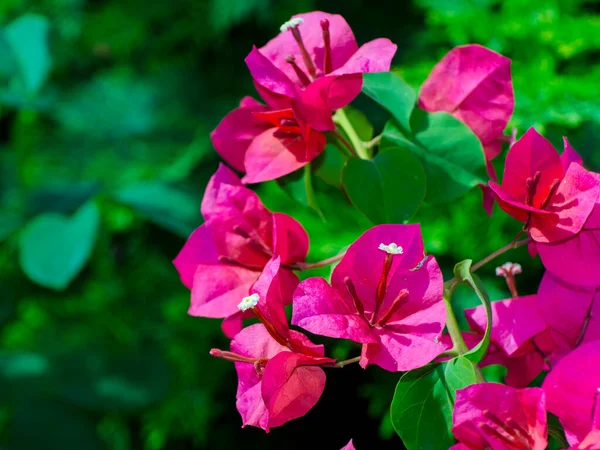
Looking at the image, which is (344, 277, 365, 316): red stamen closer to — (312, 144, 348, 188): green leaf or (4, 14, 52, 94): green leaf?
(312, 144, 348, 188): green leaf

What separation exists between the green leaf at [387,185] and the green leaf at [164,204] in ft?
1.67

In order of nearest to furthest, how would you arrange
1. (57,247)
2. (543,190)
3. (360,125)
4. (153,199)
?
(543,190) → (360,125) → (57,247) → (153,199)

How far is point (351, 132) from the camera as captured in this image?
0.44 meters

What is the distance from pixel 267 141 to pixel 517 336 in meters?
0.18

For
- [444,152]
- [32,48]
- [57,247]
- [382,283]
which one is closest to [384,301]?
[382,283]

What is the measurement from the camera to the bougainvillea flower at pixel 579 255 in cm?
35

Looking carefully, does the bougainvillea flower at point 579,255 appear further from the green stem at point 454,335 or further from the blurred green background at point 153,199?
A: the blurred green background at point 153,199

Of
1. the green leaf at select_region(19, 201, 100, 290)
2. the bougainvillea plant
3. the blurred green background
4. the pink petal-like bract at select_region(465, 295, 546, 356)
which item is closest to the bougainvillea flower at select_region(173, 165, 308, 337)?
the bougainvillea plant

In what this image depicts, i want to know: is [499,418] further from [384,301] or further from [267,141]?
[267,141]

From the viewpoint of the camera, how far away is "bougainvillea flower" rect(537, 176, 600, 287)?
0.35 meters

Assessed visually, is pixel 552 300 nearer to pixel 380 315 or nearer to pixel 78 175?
pixel 380 315

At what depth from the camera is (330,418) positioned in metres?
0.74

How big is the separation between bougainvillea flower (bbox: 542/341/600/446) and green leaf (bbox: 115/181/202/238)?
621mm

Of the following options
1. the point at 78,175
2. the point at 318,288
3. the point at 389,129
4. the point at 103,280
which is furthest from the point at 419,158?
the point at 78,175
